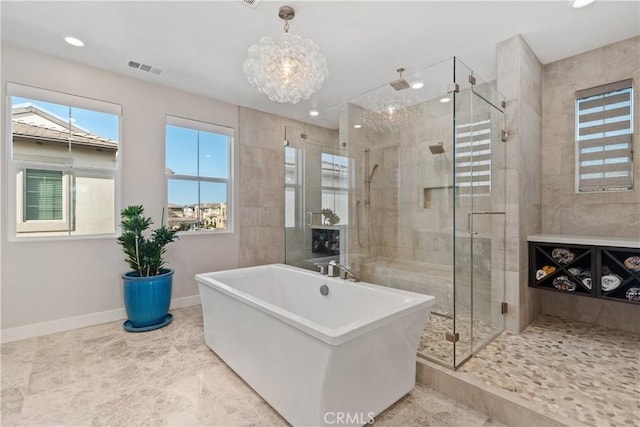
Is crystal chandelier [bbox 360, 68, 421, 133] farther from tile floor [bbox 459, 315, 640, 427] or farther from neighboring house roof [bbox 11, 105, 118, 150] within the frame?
neighboring house roof [bbox 11, 105, 118, 150]

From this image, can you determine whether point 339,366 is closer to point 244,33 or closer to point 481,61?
point 244,33

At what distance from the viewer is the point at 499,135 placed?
2539mm

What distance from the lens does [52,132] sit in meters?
2.89

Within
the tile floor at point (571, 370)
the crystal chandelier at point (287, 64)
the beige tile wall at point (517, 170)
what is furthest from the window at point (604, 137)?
the crystal chandelier at point (287, 64)

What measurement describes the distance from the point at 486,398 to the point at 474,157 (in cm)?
171

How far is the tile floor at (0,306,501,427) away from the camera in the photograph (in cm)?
164

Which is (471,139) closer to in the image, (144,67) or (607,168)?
(607,168)

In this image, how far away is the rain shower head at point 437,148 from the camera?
3504 mm

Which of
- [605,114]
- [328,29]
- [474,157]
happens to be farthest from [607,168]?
[328,29]

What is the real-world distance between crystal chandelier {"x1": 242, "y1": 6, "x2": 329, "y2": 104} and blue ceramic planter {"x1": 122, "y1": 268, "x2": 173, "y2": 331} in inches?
86.2

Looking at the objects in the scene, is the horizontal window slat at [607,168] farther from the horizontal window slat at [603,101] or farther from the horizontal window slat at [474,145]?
the horizontal window slat at [474,145]

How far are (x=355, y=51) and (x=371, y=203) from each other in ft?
5.67

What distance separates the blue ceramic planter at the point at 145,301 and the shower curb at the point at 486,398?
249cm

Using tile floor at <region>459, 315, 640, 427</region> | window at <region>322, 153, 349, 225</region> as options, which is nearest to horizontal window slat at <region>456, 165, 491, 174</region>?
tile floor at <region>459, 315, 640, 427</region>
